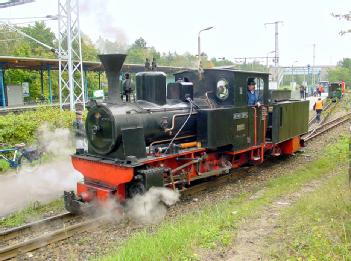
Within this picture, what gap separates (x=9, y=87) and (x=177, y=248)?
27.3 m

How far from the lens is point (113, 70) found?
6828mm

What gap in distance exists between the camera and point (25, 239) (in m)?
6.02

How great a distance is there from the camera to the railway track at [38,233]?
547 centimetres

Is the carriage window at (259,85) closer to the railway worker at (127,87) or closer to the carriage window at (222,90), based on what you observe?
the carriage window at (222,90)

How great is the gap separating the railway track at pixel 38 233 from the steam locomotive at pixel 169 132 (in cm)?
37

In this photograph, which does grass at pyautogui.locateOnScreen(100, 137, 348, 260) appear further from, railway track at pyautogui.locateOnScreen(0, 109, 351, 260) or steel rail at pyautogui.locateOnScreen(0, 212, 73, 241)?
steel rail at pyautogui.locateOnScreen(0, 212, 73, 241)

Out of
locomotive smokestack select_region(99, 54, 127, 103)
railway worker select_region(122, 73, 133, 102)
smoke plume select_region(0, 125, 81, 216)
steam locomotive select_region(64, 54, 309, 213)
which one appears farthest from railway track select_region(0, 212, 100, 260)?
railway worker select_region(122, 73, 133, 102)

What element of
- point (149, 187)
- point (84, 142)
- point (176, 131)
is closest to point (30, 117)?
point (84, 142)

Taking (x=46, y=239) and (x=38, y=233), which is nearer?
(x=46, y=239)

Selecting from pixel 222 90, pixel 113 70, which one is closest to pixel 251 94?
pixel 222 90

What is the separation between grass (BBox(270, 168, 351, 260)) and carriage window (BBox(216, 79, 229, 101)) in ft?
10.8

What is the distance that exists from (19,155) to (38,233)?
4687 mm

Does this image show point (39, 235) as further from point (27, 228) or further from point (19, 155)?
point (19, 155)

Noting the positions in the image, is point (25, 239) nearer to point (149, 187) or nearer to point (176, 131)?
point (149, 187)
